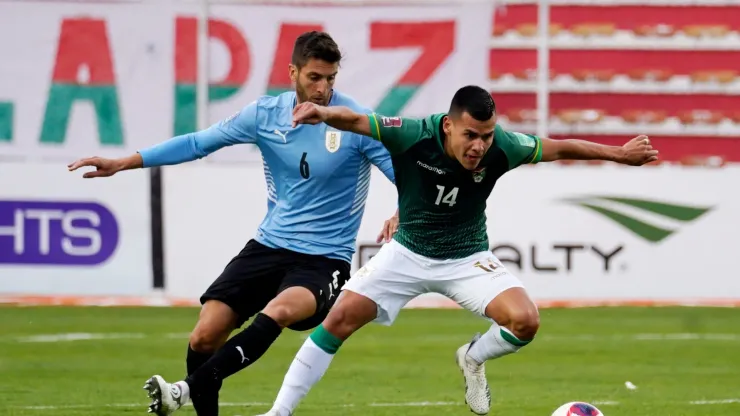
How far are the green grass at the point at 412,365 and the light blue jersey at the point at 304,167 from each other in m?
1.32

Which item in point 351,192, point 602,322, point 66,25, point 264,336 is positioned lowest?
point 602,322

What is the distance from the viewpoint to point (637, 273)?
52.7 ft

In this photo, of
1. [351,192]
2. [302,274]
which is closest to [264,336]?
[302,274]

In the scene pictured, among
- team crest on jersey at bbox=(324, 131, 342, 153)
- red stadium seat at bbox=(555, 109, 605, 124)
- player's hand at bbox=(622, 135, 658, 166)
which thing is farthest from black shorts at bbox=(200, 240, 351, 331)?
red stadium seat at bbox=(555, 109, 605, 124)

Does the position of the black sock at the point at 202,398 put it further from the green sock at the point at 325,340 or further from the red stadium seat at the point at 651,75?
the red stadium seat at the point at 651,75

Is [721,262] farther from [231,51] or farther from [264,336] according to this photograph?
[264,336]

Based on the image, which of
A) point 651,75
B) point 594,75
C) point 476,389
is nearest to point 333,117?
point 476,389

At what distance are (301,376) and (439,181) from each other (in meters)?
1.34

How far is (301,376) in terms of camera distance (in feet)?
27.6

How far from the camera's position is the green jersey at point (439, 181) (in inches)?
332

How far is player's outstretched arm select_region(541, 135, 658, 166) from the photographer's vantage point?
8508 mm

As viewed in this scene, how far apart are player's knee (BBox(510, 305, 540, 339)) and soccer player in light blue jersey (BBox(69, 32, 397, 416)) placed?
93cm

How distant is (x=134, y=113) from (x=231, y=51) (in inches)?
55.5

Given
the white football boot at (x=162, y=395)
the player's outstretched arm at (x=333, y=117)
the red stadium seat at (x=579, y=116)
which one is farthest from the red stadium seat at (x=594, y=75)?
the white football boot at (x=162, y=395)
